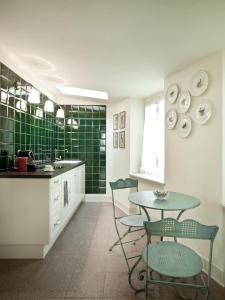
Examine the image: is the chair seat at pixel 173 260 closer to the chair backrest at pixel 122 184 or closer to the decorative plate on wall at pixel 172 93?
the chair backrest at pixel 122 184

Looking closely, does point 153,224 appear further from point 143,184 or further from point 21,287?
point 143,184

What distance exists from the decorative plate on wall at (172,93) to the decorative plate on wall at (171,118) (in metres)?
0.13

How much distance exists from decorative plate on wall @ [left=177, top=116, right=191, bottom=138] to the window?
0.84m

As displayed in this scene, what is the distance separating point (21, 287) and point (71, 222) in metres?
1.64

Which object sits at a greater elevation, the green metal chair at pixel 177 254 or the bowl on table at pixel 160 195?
the bowl on table at pixel 160 195

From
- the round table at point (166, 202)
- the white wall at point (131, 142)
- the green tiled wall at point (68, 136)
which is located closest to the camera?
the round table at point (166, 202)

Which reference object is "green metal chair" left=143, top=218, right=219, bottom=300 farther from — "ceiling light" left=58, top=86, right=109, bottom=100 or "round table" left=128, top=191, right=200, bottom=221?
"ceiling light" left=58, top=86, right=109, bottom=100

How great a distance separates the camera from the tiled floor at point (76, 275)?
178 centimetres

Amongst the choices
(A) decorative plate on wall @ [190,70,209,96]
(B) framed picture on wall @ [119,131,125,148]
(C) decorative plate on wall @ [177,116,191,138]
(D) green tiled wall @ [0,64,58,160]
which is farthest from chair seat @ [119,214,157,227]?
(B) framed picture on wall @ [119,131,125,148]

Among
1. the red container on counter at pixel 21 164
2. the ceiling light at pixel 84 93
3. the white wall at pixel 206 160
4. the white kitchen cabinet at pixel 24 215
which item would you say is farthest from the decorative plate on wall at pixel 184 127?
the ceiling light at pixel 84 93

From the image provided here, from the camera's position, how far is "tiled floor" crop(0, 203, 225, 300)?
178 centimetres

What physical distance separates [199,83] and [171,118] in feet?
1.93

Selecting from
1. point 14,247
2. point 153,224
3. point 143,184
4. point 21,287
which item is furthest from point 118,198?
point 153,224

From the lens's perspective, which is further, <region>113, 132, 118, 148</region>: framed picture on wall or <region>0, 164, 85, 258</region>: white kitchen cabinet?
<region>113, 132, 118, 148</region>: framed picture on wall
